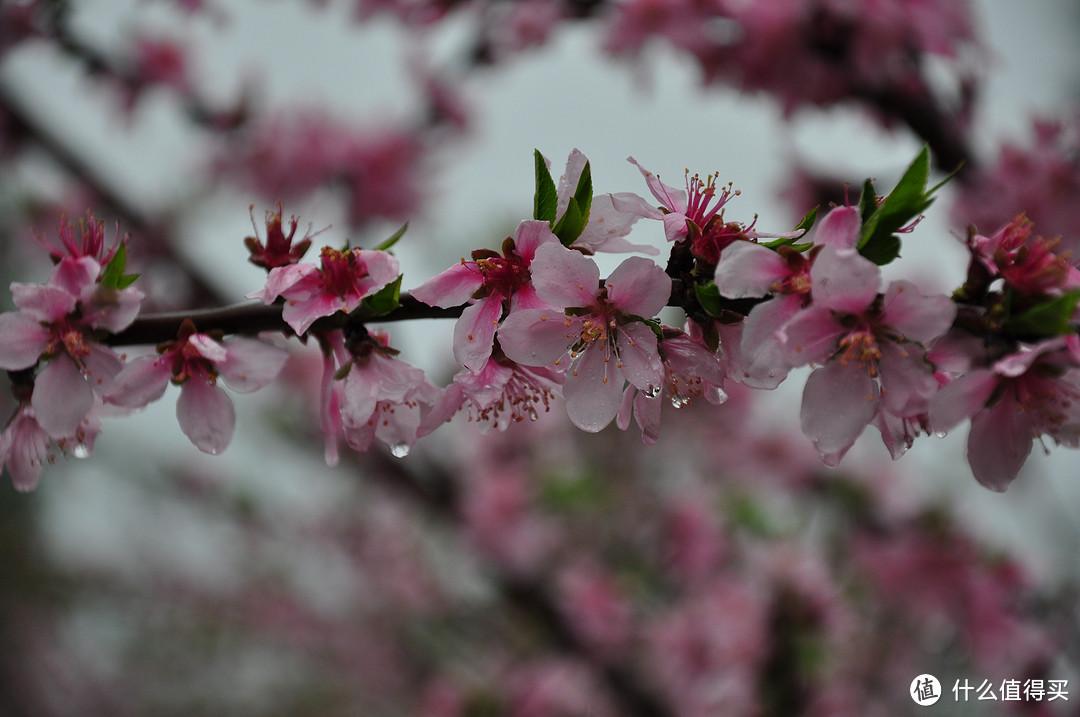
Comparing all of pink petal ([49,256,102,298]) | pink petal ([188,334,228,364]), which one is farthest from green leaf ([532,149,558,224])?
pink petal ([49,256,102,298])

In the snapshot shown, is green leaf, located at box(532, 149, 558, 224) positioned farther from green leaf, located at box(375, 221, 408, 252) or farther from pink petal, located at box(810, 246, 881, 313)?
pink petal, located at box(810, 246, 881, 313)

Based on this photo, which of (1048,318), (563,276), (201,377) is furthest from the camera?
(201,377)

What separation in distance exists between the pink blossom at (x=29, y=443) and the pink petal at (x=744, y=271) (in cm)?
65

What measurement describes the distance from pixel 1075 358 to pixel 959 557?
93.6 inches

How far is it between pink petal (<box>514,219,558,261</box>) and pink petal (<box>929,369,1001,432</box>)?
354 mm

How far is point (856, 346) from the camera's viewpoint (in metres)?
0.60

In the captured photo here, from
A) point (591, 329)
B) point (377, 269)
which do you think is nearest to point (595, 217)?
point (591, 329)

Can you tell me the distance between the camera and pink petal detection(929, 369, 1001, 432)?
56 centimetres

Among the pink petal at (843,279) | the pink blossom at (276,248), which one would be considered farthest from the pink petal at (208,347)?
the pink petal at (843,279)

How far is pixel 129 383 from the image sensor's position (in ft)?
2.31

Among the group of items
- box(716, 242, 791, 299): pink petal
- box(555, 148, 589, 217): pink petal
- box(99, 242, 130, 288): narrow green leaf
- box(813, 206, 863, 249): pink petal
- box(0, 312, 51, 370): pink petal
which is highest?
box(555, 148, 589, 217): pink petal

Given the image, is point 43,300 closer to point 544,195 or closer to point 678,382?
point 544,195

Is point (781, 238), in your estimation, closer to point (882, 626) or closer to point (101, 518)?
point (882, 626)

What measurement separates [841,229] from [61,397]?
2.52 feet
